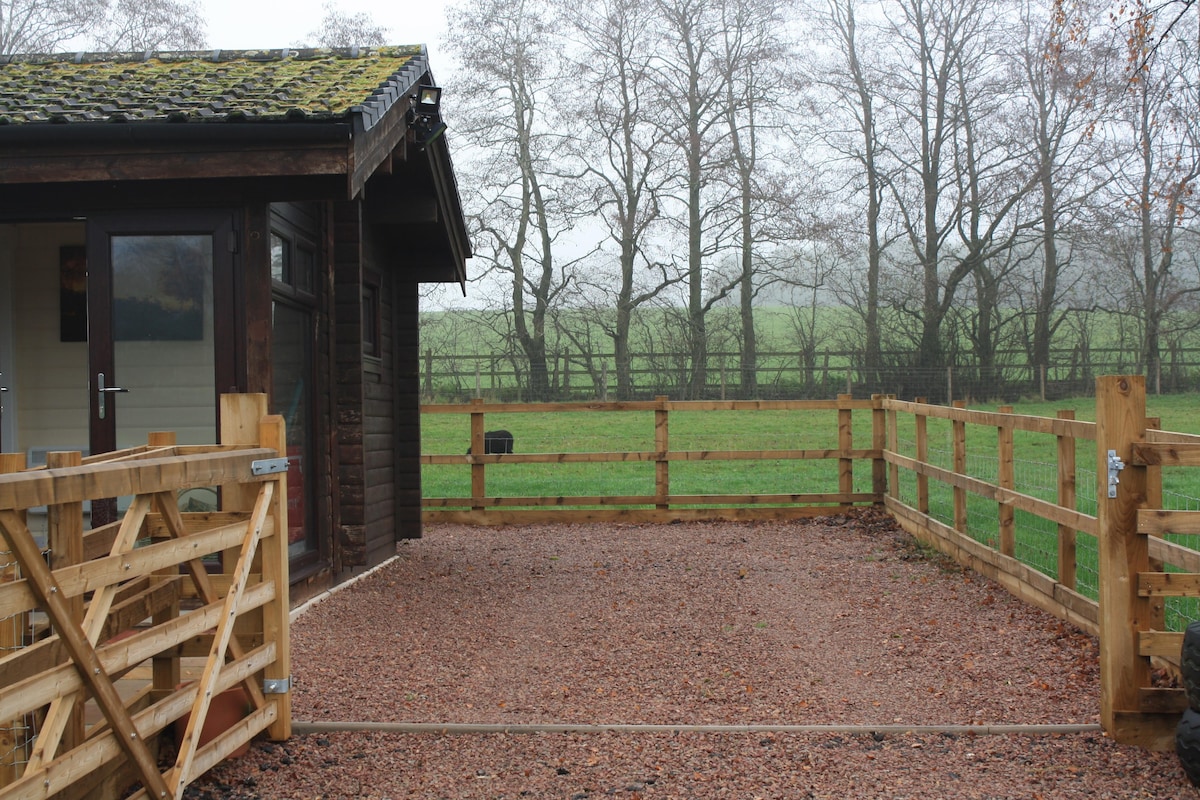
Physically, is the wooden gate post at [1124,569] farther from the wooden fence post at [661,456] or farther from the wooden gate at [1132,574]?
the wooden fence post at [661,456]

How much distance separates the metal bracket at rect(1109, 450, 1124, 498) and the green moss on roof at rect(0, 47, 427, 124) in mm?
3952

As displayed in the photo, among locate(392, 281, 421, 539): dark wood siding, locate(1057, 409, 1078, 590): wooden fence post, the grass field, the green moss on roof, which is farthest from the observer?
the grass field

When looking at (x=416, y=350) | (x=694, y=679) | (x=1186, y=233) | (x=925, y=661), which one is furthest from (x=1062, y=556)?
(x=1186, y=233)

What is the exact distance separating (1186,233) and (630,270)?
531 inches

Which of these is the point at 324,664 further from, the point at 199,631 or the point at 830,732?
the point at 830,732

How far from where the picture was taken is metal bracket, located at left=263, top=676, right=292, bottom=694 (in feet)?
13.0

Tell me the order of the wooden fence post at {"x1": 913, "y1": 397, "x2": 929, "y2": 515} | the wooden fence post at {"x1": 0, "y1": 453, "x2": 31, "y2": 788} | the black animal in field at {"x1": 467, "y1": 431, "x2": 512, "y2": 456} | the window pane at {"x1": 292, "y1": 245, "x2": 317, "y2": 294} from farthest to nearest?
the black animal in field at {"x1": 467, "y1": 431, "x2": 512, "y2": 456}
the wooden fence post at {"x1": 913, "y1": 397, "x2": 929, "y2": 515}
the window pane at {"x1": 292, "y1": 245, "x2": 317, "y2": 294}
the wooden fence post at {"x1": 0, "y1": 453, "x2": 31, "y2": 788}

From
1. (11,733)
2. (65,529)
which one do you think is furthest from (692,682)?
(65,529)

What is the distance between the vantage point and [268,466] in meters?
3.80

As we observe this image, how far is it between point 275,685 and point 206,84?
397 centimetres

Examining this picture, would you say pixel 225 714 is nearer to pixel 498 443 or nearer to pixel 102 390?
pixel 102 390

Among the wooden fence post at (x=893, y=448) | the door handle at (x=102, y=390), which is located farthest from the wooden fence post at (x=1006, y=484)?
the door handle at (x=102, y=390)

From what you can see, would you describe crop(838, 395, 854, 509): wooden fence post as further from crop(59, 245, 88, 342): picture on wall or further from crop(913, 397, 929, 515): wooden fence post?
crop(59, 245, 88, 342): picture on wall

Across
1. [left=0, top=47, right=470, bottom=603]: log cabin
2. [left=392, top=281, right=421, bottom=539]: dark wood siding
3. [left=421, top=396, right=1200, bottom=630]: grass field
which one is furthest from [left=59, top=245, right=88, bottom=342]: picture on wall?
[left=421, top=396, right=1200, bottom=630]: grass field
